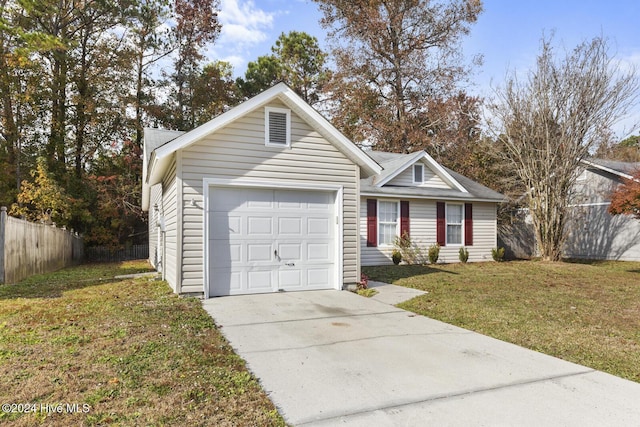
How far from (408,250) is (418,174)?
3.21 metres

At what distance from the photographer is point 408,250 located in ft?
50.7

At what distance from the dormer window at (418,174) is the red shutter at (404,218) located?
4.39 feet

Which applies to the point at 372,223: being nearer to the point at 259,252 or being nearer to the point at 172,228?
the point at 259,252

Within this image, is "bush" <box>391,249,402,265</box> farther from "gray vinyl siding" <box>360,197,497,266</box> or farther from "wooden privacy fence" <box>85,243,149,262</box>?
"wooden privacy fence" <box>85,243,149,262</box>

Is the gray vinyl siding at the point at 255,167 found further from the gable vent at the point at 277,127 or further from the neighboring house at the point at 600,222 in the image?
the neighboring house at the point at 600,222

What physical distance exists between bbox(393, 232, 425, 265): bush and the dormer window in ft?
7.88

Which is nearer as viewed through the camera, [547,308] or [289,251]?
[547,308]

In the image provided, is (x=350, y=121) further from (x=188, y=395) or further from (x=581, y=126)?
(x=188, y=395)

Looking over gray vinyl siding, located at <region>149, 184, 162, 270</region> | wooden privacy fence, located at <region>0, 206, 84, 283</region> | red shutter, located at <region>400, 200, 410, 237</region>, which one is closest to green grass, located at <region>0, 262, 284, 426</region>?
wooden privacy fence, located at <region>0, 206, 84, 283</region>

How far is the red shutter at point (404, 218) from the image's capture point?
50.5 ft

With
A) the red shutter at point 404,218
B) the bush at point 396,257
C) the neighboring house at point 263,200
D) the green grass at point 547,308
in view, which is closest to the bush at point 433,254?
the red shutter at point 404,218

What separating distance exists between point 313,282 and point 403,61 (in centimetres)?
2075

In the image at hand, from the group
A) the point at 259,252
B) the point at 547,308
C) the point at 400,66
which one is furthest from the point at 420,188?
the point at 400,66

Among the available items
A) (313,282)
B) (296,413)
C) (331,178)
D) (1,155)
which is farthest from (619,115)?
(1,155)
